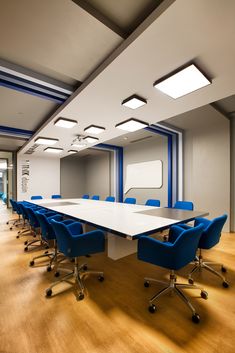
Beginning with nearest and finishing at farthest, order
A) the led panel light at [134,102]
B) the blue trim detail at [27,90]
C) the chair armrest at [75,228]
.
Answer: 1. the chair armrest at [75,228]
2. the blue trim detail at [27,90]
3. the led panel light at [134,102]

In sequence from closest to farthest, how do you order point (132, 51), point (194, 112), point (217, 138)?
point (132, 51)
point (194, 112)
point (217, 138)

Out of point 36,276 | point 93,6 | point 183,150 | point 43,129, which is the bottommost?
point 36,276

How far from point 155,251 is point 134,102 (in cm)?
223

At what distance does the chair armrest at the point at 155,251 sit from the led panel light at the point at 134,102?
206cm

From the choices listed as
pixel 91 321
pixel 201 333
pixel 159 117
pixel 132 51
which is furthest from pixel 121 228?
pixel 159 117

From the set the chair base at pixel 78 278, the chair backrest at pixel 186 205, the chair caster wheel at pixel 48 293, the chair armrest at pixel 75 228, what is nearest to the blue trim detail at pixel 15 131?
the chair armrest at pixel 75 228

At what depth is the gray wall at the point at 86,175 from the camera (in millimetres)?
9163

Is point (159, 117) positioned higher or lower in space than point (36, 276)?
higher

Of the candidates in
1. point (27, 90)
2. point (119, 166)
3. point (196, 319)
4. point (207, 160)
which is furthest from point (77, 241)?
→ point (119, 166)

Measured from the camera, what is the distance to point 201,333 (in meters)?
1.50

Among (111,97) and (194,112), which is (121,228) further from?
(194,112)

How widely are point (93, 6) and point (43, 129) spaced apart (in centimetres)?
329

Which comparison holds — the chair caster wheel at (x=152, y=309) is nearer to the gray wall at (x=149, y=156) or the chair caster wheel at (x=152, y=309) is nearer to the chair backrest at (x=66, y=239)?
the chair backrest at (x=66, y=239)

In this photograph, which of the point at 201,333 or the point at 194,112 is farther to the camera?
the point at 194,112
